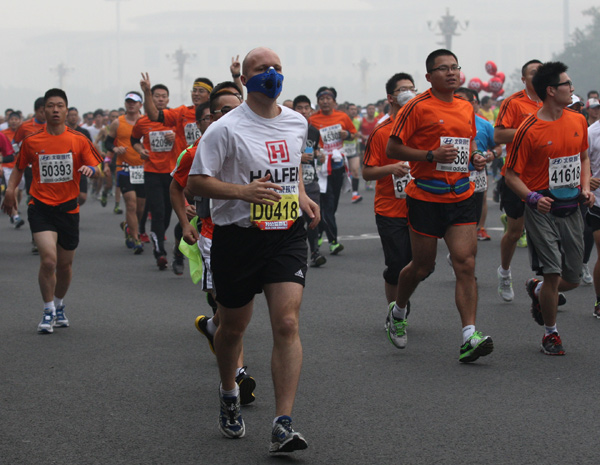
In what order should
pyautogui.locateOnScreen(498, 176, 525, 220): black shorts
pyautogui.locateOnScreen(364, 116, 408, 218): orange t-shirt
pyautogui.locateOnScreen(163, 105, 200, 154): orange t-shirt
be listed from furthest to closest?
pyautogui.locateOnScreen(163, 105, 200, 154): orange t-shirt
pyautogui.locateOnScreen(498, 176, 525, 220): black shorts
pyautogui.locateOnScreen(364, 116, 408, 218): orange t-shirt

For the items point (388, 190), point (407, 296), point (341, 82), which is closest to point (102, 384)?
point (407, 296)

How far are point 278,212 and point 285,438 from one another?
42.2 inches

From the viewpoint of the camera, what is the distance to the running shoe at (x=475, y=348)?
6.36 metres

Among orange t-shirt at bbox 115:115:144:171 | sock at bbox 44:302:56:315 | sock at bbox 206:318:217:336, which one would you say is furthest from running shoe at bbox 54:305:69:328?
orange t-shirt at bbox 115:115:144:171

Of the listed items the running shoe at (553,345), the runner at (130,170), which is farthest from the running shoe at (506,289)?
the runner at (130,170)

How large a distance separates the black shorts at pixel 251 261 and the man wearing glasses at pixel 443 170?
75.0 inches

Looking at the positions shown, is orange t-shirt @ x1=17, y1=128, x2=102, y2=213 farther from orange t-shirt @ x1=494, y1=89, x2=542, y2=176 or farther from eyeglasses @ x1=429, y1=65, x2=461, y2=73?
orange t-shirt @ x1=494, y1=89, x2=542, y2=176

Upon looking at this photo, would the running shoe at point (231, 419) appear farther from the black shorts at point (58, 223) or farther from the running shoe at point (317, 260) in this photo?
the running shoe at point (317, 260)

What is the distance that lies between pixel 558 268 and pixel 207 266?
2342mm

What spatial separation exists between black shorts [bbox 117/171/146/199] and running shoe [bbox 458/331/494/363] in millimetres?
7656

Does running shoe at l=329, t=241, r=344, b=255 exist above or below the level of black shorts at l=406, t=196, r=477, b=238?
below

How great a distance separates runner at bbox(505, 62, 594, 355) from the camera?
677 cm

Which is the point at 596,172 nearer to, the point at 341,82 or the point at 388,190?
the point at 388,190

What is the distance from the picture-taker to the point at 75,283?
1080cm
